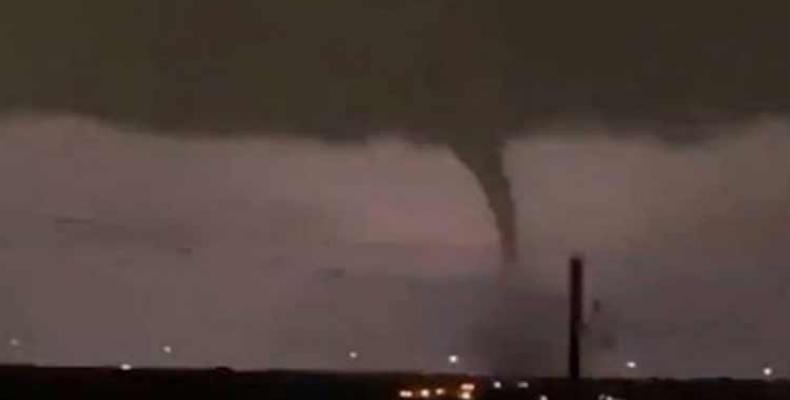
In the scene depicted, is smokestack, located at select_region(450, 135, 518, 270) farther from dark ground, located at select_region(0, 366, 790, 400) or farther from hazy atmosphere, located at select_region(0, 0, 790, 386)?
dark ground, located at select_region(0, 366, 790, 400)

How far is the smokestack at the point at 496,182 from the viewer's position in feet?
5.37

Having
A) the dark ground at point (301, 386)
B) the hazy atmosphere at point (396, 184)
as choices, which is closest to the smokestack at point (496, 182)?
the hazy atmosphere at point (396, 184)

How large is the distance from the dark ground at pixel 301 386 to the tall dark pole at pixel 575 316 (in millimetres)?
34

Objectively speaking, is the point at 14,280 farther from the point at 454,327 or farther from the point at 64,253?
the point at 454,327

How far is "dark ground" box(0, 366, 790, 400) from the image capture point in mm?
1538

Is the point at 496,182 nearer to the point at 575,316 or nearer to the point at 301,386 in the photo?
the point at 575,316

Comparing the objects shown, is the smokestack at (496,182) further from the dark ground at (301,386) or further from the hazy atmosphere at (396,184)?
the dark ground at (301,386)

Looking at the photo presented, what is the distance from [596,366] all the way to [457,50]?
0.26 meters

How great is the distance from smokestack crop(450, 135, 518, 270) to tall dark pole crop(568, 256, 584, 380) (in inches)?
1.8

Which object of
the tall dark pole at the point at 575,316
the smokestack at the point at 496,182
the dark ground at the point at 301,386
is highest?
the smokestack at the point at 496,182

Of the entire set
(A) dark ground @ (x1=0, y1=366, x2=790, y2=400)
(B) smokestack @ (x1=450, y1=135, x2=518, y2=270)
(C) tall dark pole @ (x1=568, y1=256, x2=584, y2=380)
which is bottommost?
(A) dark ground @ (x1=0, y1=366, x2=790, y2=400)

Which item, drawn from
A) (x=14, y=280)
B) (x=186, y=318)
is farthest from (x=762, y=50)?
(x=14, y=280)

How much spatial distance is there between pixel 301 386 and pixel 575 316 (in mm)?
209

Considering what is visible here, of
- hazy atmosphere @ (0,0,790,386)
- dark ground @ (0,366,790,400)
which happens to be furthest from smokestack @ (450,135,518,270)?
dark ground @ (0,366,790,400)
